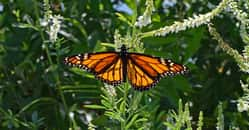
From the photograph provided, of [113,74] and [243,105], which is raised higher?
[113,74]

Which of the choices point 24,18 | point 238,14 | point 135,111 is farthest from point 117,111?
point 24,18

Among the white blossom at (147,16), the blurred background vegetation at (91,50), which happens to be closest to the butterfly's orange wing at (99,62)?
the white blossom at (147,16)

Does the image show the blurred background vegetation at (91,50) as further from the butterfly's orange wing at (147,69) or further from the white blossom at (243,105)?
the white blossom at (243,105)

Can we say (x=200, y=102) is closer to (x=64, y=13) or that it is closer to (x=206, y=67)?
(x=206, y=67)

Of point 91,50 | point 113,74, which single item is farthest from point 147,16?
point 91,50

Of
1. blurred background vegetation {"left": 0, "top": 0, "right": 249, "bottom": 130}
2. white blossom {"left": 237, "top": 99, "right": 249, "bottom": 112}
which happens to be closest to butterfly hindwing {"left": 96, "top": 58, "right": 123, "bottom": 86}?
white blossom {"left": 237, "top": 99, "right": 249, "bottom": 112}

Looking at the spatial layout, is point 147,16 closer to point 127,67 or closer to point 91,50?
point 127,67

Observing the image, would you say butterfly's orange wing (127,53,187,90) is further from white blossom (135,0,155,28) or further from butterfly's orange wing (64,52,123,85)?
white blossom (135,0,155,28)
